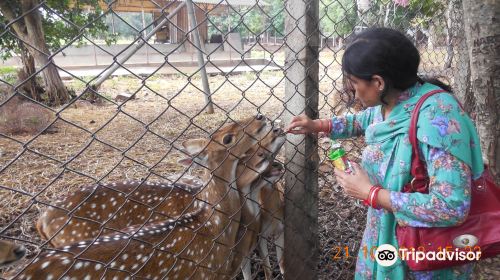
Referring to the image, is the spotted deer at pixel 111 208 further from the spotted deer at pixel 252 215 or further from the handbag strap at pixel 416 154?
the handbag strap at pixel 416 154

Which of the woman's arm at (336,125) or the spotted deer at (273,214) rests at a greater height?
the woman's arm at (336,125)

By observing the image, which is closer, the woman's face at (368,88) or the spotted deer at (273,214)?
the woman's face at (368,88)

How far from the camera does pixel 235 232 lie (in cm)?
244

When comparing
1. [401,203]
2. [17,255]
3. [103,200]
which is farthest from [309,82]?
[103,200]

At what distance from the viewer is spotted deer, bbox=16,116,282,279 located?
183 centimetres

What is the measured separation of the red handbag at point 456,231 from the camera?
1590mm

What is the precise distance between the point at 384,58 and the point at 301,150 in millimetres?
808

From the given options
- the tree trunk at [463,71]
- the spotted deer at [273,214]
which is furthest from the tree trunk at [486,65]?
the tree trunk at [463,71]

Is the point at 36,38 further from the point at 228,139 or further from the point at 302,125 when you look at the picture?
the point at 302,125

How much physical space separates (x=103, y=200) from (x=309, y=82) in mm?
1683

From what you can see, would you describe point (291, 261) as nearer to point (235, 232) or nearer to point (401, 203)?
point (235, 232)

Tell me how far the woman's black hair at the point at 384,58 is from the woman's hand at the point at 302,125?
47 cm

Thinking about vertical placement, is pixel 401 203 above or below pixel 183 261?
above

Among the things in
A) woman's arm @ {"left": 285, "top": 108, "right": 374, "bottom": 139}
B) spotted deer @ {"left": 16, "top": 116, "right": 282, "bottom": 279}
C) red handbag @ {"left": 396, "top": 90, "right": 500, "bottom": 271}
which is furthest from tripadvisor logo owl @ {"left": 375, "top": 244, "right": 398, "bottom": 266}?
spotted deer @ {"left": 16, "top": 116, "right": 282, "bottom": 279}
